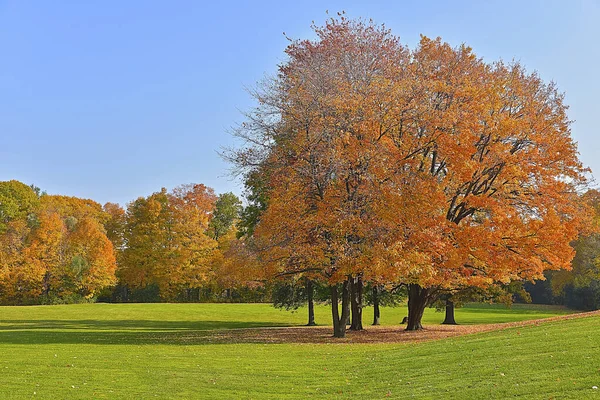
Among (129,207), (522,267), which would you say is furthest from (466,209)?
(129,207)

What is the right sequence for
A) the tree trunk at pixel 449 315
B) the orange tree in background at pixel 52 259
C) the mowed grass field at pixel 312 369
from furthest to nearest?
the orange tree in background at pixel 52 259, the tree trunk at pixel 449 315, the mowed grass field at pixel 312 369

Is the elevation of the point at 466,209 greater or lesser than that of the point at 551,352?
greater

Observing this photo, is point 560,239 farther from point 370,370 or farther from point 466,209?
point 370,370

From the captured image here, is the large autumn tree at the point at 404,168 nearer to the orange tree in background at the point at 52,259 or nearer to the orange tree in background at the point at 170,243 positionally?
the orange tree in background at the point at 170,243

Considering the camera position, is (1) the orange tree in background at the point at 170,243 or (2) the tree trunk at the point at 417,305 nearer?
(2) the tree trunk at the point at 417,305

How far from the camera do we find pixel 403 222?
79.7 feet

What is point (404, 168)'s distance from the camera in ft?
86.5

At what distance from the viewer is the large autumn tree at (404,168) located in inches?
948

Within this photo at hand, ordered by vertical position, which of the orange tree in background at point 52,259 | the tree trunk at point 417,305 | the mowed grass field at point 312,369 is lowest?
the mowed grass field at point 312,369

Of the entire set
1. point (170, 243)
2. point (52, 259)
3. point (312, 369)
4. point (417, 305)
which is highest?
point (170, 243)

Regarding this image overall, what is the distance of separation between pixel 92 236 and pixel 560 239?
2192 inches

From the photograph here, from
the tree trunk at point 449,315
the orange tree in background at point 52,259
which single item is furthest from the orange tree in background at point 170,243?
the tree trunk at point 449,315

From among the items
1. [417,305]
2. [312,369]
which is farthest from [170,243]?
[312,369]

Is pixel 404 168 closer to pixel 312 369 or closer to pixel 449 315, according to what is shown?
pixel 312 369
